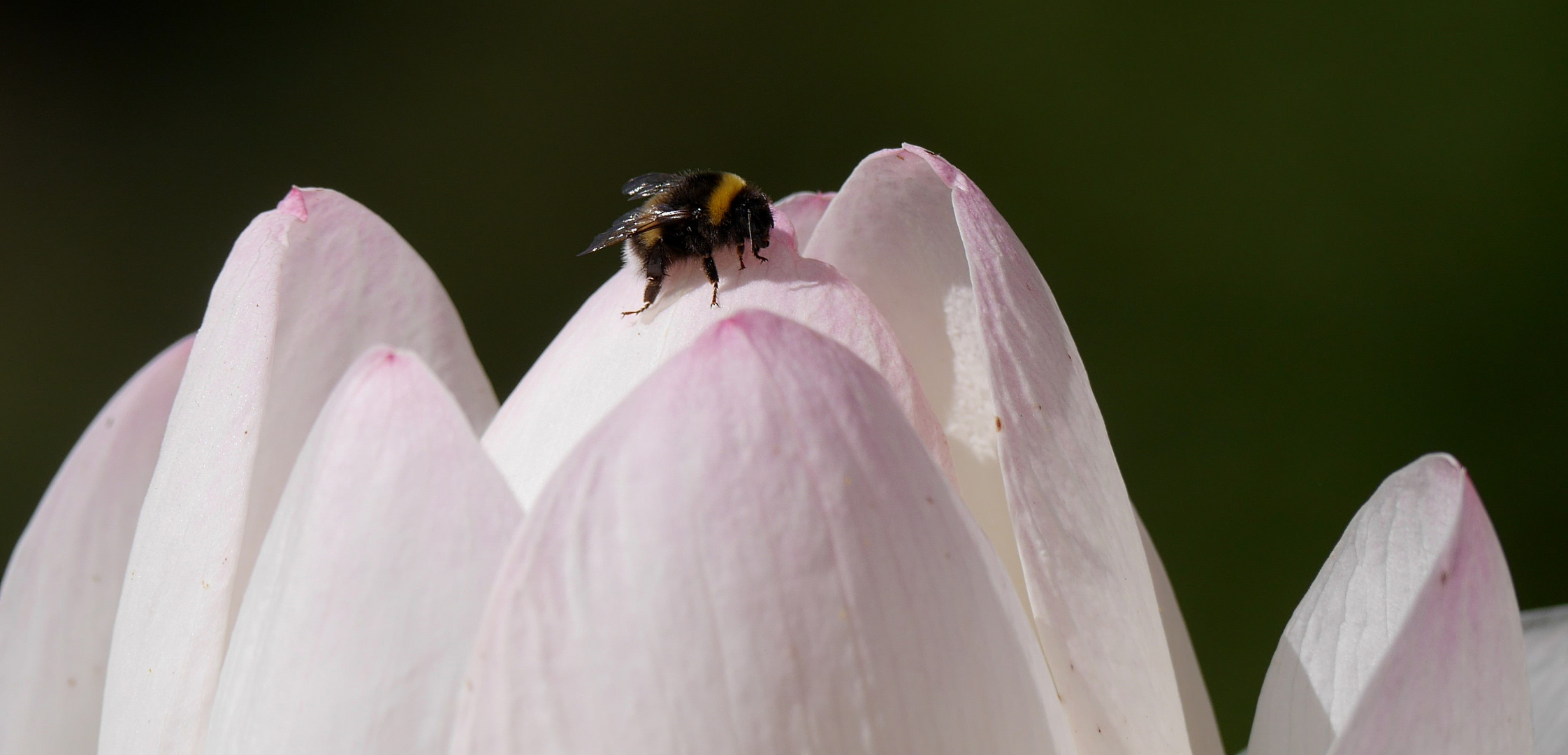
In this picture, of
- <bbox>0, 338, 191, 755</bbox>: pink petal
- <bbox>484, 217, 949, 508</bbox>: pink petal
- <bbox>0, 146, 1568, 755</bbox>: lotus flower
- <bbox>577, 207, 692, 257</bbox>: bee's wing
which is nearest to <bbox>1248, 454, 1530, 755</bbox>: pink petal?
<bbox>0, 146, 1568, 755</bbox>: lotus flower

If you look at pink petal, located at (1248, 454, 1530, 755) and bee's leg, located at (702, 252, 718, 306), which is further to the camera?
bee's leg, located at (702, 252, 718, 306)

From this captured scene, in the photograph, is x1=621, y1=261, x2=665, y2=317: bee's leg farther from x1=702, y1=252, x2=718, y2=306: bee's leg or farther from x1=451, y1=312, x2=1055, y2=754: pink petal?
x1=451, y1=312, x2=1055, y2=754: pink petal

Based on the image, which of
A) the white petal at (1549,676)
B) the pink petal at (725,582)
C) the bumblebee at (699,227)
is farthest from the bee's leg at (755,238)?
the white petal at (1549,676)

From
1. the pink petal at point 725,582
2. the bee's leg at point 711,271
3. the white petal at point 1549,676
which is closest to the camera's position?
the pink petal at point 725,582

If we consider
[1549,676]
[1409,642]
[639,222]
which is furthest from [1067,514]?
[1549,676]

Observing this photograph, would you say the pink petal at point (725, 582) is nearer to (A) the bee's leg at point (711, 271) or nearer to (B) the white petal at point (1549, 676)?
(A) the bee's leg at point (711, 271)

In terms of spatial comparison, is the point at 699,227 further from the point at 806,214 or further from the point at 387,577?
the point at 387,577
